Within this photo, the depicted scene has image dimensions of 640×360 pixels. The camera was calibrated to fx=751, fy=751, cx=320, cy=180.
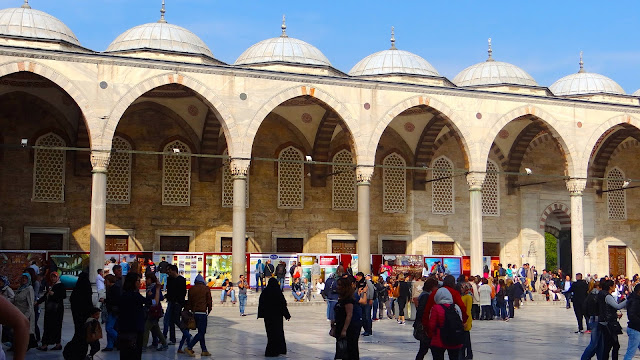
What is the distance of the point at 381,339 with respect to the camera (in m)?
11.0

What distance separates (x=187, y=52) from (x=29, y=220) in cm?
619

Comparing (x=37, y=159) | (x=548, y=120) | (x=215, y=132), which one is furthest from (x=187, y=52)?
(x=548, y=120)

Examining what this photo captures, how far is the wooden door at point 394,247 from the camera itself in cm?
2344

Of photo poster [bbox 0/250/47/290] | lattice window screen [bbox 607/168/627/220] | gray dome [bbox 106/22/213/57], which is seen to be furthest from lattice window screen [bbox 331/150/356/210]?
lattice window screen [bbox 607/168/627/220]

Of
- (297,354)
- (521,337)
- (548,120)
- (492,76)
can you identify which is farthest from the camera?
(492,76)

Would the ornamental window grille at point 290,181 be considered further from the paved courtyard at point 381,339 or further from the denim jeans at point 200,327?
the denim jeans at point 200,327

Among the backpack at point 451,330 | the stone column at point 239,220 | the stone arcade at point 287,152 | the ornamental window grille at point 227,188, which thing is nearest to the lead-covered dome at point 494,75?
the stone arcade at point 287,152

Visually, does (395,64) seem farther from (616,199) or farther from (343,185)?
(616,199)

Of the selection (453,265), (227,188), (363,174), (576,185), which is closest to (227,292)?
(363,174)

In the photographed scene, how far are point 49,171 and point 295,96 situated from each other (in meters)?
7.22

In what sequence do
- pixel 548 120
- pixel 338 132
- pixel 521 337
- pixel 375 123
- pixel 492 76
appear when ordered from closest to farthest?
pixel 521 337, pixel 375 123, pixel 548 120, pixel 338 132, pixel 492 76

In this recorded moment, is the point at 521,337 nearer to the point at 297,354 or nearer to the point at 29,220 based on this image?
the point at 297,354

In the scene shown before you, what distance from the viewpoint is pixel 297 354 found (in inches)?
361

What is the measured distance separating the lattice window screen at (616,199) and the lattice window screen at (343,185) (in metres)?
9.47
